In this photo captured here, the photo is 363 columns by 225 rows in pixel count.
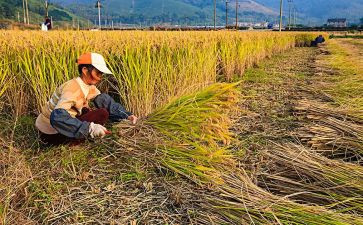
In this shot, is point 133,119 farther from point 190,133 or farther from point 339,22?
point 339,22

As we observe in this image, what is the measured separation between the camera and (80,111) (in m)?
2.71

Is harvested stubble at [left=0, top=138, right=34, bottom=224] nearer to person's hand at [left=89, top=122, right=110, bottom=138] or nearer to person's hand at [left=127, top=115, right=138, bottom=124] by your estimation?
person's hand at [left=89, top=122, right=110, bottom=138]

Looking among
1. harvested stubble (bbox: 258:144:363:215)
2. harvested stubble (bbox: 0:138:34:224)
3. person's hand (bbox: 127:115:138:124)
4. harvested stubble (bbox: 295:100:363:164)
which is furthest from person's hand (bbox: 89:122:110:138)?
harvested stubble (bbox: 295:100:363:164)

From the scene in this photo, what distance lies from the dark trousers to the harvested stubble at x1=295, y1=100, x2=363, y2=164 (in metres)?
1.62

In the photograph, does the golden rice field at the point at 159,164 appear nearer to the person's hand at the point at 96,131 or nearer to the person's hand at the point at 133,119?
the person's hand at the point at 133,119

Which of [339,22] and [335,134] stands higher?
[339,22]

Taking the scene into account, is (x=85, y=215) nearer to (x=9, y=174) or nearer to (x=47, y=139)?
(x=9, y=174)

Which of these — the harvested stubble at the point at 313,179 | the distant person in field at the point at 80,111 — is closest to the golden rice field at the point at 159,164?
the harvested stubble at the point at 313,179

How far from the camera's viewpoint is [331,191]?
2014mm

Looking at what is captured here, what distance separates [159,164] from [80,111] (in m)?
0.82

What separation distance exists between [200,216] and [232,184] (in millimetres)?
347

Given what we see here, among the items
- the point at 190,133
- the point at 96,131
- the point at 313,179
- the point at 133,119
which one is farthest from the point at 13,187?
the point at 313,179

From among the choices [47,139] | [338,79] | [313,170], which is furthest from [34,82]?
[338,79]

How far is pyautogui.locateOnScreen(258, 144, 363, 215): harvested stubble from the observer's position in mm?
1929
